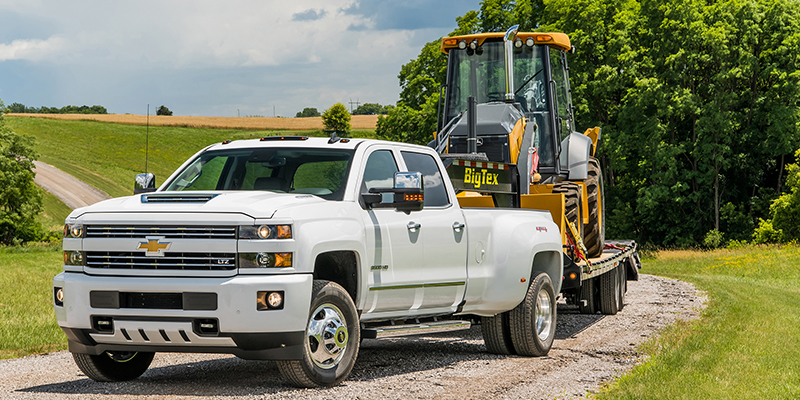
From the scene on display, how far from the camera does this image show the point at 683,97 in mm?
39125

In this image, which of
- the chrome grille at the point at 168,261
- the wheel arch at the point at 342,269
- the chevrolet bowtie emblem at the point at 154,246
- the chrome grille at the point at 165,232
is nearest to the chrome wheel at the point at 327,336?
the wheel arch at the point at 342,269

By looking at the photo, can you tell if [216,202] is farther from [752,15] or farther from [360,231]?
[752,15]

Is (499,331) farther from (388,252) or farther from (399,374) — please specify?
(388,252)

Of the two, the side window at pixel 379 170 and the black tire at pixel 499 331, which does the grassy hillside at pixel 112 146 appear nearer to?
the black tire at pixel 499 331

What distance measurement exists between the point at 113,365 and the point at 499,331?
3.99 metres

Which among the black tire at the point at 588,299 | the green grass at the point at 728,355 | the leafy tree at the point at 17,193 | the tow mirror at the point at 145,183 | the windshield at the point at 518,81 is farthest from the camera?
the leafy tree at the point at 17,193

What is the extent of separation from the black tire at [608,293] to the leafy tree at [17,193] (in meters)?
49.5

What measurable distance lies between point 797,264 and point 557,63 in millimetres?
18422

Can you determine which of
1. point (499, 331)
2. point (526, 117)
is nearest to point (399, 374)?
point (499, 331)

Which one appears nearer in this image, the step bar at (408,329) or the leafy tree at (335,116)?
the step bar at (408,329)

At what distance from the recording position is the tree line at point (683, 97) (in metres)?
39.1

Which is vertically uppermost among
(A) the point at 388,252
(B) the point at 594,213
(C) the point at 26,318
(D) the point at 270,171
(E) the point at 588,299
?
(D) the point at 270,171

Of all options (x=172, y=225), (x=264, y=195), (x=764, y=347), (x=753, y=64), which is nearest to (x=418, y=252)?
(x=264, y=195)

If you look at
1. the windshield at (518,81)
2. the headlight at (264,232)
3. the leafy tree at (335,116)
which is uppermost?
the leafy tree at (335,116)
